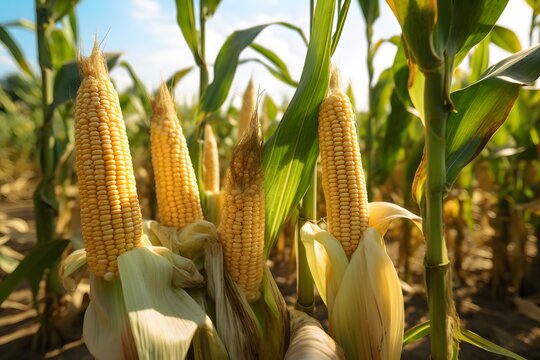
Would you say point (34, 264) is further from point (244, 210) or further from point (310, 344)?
point (310, 344)

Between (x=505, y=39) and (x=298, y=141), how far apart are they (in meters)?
1.92

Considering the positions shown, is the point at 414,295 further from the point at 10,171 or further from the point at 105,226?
the point at 10,171

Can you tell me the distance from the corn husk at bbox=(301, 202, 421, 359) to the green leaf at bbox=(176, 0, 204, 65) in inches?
46.0

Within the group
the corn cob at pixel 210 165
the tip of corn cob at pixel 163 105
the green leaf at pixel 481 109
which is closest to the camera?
the green leaf at pixel 481 109

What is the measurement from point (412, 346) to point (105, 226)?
216 cm

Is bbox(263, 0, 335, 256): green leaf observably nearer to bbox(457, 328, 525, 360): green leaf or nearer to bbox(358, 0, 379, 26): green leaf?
bbox(457, 328, 525, 360): green leaf

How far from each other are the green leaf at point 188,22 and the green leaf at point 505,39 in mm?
1905

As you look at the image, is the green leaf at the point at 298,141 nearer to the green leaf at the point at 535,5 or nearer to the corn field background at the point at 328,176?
the corn field background at the point at 328,176

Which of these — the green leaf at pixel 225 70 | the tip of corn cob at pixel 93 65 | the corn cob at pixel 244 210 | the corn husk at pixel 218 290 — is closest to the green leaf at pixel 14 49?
the green leaf at pixel 225 70

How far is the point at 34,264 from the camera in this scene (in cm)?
191

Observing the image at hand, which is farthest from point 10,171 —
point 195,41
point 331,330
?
point 331,330

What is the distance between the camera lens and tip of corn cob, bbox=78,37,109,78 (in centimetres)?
121

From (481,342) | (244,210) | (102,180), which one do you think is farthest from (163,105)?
(481,342)

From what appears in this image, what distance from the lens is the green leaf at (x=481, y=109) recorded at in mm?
1178
